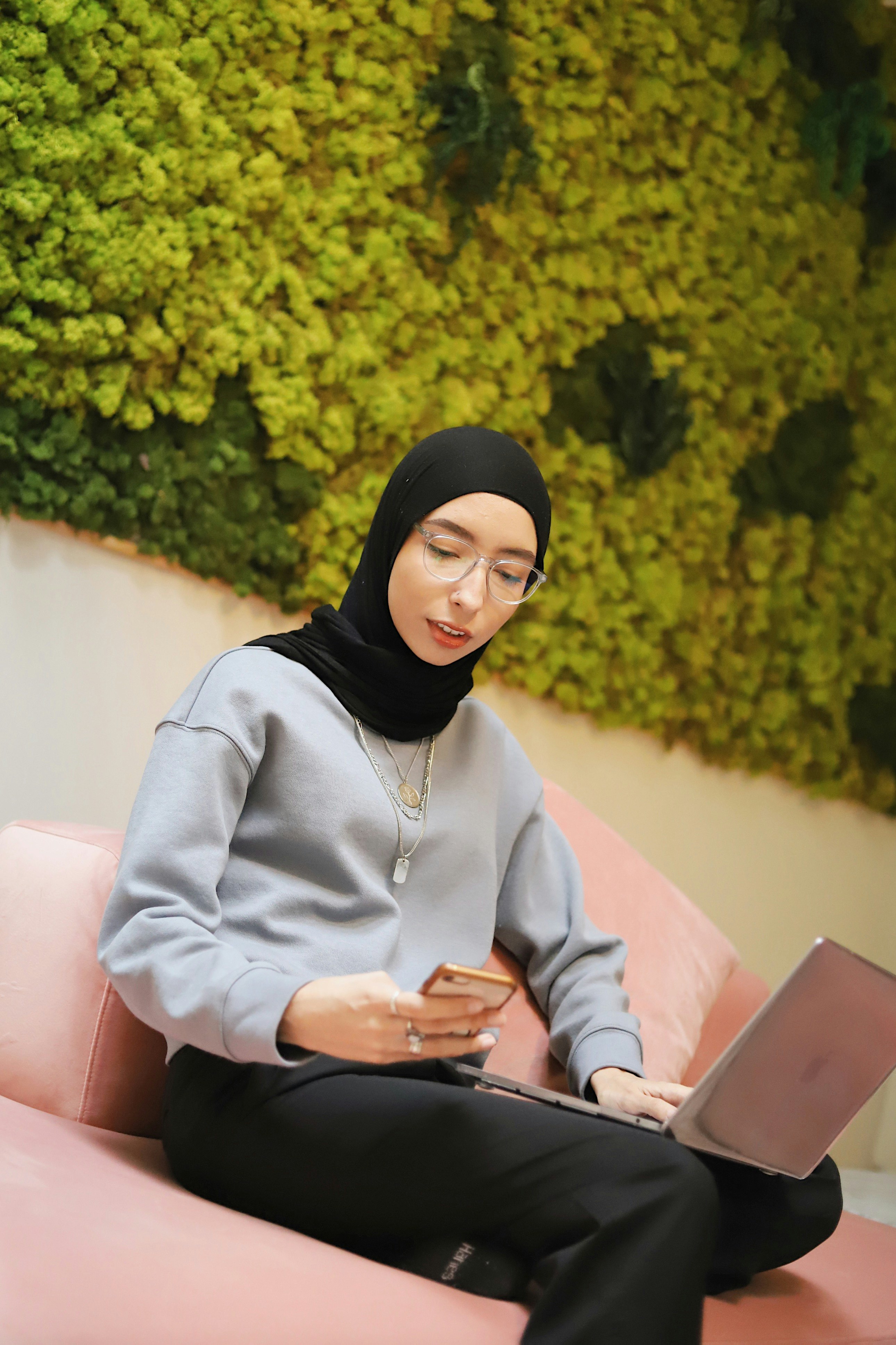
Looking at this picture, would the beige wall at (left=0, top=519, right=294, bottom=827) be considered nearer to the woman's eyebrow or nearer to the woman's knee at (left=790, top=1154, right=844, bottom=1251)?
the woman's eyebrow

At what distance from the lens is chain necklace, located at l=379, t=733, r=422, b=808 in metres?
1.36

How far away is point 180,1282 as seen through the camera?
89cm

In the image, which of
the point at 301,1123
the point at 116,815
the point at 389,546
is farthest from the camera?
the point at 116,815

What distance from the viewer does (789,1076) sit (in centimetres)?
102

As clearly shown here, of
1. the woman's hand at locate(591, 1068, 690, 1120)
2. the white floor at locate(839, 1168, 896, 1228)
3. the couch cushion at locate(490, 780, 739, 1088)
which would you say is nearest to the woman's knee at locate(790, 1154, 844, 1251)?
the woman's hand at locate(591, 1068, 690, 1120)

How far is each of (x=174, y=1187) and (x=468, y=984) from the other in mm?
467

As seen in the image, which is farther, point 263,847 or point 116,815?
point 116,815

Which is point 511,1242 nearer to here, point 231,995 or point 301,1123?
point 301,1123

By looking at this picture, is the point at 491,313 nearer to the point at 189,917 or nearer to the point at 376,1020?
the point at 189,917

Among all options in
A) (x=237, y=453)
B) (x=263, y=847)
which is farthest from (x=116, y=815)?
(x=263, y=847)

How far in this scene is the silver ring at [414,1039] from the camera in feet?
3.07

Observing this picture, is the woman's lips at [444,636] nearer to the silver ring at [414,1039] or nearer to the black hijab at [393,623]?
the black hijab at [393,623]

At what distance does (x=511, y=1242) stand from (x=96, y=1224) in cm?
35

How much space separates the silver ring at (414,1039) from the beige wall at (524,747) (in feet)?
4.03
